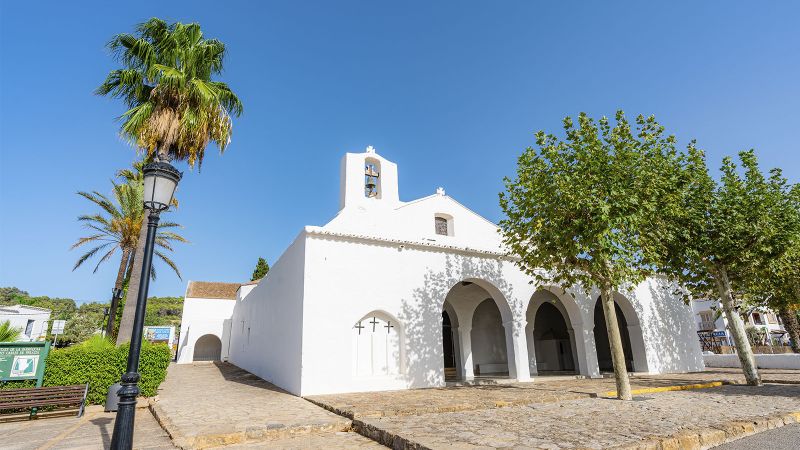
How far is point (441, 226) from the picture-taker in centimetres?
1841

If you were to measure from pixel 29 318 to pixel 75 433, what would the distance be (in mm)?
39295

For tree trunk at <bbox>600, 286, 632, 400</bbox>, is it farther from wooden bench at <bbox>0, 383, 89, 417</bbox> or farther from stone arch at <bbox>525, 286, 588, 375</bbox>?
wooden bench at <bbox>0, 383, 89, 417</bbox>

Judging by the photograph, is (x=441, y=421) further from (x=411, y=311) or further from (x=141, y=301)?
(x=411, y=311)

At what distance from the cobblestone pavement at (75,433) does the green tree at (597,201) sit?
28.6ft

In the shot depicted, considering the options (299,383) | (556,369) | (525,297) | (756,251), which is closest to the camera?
(299,383)

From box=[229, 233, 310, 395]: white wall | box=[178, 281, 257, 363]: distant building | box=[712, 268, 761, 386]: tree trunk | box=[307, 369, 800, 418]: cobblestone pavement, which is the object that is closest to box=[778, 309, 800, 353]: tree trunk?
box=[307, 369, 800, 418]: cobblestone pavement

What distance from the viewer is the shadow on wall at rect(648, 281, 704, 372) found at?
15969mm

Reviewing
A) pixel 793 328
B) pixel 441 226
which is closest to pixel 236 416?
pixel 441 226

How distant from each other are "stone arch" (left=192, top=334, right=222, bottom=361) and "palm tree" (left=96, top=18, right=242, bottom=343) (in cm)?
2255

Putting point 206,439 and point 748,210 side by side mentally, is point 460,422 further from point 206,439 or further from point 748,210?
point 748,210

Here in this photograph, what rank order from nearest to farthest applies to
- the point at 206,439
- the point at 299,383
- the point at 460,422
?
the point at 206,439
the point at 460,422
the point at 299,383

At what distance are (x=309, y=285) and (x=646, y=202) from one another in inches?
340

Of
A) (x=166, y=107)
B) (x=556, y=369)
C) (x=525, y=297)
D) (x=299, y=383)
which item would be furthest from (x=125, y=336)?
(x=556, y=369)

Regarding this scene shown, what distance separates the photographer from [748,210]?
11094mm
